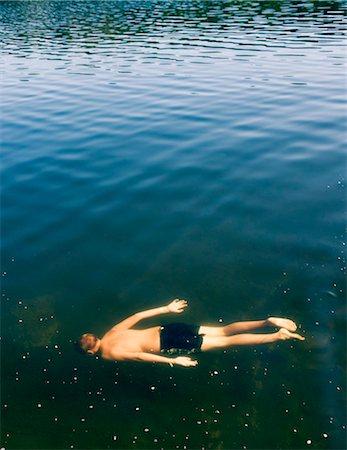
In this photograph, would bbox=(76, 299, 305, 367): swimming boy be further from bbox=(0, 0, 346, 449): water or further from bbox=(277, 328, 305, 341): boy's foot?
bbox=(0, 0, 346, 449): water

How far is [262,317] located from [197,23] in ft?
160

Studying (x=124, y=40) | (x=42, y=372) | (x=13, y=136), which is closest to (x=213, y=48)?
(x=124, y=40)

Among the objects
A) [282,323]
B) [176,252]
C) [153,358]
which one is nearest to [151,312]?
[153,358]

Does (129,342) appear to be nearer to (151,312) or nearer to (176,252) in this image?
(151,312)

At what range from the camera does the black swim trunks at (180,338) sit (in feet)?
25.8

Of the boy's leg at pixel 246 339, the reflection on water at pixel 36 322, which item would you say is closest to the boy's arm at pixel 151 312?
the boy's leg at pixel 246 339

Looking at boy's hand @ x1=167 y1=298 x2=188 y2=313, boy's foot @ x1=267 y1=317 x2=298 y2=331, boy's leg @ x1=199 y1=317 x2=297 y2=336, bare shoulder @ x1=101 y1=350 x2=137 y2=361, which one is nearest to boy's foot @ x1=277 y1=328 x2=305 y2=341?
boy's foot @ x1=267 y1=317 x2=298 y2=331

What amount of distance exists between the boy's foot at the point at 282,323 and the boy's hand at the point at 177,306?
2.03 meters

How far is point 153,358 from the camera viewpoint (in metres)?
7.63

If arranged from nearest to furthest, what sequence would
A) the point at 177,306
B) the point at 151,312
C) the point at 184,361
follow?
the point at 184,361 < the point at 151,312 < the point at 177,306

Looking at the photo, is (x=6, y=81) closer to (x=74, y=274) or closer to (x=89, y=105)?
(x=89, y=105)

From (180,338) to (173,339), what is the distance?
16 cm

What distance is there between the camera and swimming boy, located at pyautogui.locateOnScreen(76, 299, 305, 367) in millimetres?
7840

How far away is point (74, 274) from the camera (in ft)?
32.8
